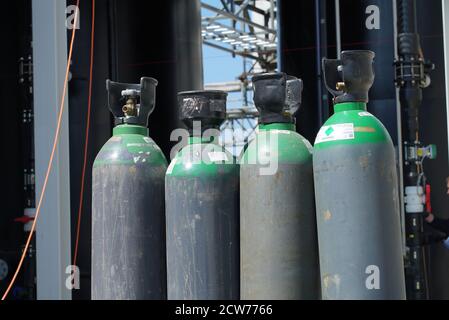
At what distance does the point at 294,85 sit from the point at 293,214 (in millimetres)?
514

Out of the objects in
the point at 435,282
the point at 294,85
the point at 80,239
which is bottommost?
the point at 435,282

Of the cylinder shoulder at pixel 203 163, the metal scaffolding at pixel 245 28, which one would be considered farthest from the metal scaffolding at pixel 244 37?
the cylinder shoulder at pixel 203 163

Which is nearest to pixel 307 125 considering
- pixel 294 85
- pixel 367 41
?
pixel 367 41

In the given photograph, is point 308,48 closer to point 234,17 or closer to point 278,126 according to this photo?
point 278,126

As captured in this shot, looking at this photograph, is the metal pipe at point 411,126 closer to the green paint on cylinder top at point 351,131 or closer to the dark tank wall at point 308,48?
the dark tank wall at point 308,48

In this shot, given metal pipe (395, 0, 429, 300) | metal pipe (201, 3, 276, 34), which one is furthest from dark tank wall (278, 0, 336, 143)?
metal pipe (201, 3, 276, 34)

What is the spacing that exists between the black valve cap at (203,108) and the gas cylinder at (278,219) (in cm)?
24

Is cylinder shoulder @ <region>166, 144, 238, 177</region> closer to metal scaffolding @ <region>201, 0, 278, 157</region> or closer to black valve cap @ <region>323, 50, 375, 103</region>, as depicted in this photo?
black valve cap @ <region>323, 50, 375, 103</region>

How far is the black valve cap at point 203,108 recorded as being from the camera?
252 centimetres

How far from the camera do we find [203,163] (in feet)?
7.89

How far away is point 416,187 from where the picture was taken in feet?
16.6

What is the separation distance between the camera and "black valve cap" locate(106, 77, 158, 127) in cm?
268

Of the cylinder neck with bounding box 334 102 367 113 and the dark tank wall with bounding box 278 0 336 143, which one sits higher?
the dark tank wall with bounding box 278 0 336 143

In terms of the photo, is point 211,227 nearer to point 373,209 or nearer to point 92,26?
point 373,209
